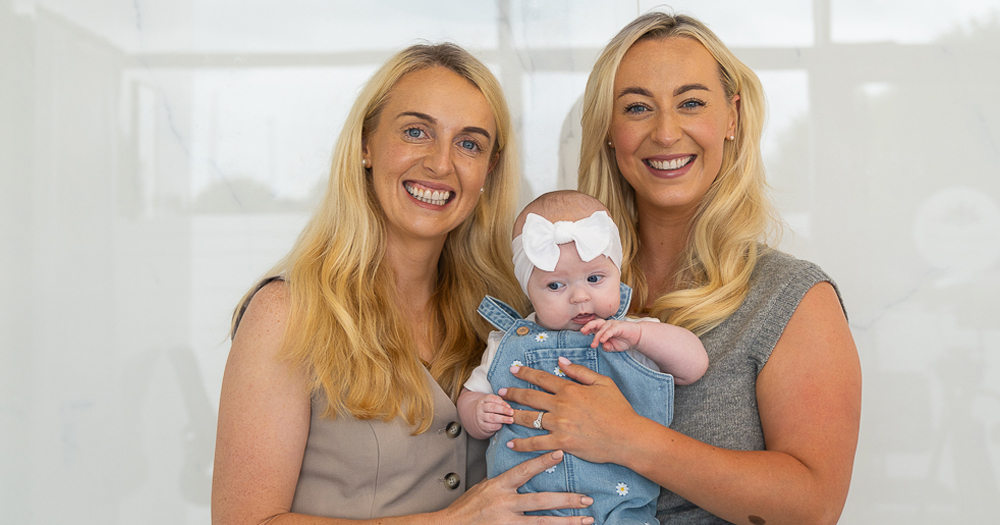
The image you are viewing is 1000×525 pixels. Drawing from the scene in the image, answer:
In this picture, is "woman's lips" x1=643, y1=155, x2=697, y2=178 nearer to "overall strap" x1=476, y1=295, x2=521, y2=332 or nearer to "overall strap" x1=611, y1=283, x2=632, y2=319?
Result: "overall strap" x1=611, y1=283, x2=632, y2=319

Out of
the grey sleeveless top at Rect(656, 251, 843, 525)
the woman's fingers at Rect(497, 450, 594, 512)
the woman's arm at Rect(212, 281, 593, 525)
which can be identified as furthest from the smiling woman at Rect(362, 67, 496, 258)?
the grey sleeveless top at Rect(656, 251, 843, 525)

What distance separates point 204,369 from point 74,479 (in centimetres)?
68

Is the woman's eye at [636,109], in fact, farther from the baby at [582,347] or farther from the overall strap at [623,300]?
the overall strap at [623,300]

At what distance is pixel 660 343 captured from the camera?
178cm

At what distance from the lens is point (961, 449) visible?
2869 millimetres

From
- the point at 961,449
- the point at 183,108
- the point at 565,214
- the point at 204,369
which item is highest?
the point at 183,108

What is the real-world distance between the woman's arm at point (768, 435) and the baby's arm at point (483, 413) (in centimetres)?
3

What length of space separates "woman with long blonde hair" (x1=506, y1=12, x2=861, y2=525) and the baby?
58 millimetres

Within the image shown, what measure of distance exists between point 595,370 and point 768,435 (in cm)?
47

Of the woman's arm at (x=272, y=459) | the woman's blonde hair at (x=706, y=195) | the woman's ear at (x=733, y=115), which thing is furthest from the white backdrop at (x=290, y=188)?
the woman's arm at (x=272, y=459)

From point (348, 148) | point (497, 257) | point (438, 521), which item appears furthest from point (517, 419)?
point (348, 148)

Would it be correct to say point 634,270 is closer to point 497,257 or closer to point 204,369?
point 497,257

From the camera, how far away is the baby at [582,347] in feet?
5.74

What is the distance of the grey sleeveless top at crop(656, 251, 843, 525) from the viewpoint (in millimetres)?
1877
